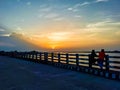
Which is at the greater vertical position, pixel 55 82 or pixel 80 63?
pixel 80 63

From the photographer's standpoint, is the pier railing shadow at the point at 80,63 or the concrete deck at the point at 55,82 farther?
the pier railing shadow at the point at 80,63

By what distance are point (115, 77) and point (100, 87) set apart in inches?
146

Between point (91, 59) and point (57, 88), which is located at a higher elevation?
point (91, 59)

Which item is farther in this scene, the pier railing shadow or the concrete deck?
the pier railing shadow

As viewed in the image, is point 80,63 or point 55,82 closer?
point 55,82

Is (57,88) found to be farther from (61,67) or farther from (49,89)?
(61,67)

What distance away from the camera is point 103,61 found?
59.3ft

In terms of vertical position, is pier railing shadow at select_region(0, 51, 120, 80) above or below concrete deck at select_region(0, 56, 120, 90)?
above

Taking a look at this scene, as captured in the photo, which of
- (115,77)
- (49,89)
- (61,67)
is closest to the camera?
(49,89)

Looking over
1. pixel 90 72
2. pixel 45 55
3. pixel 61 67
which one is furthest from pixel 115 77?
pixel 45 55

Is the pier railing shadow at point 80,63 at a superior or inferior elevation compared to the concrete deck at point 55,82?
superior

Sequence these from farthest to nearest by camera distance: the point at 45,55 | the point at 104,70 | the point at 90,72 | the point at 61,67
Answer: the point at 45,55 → the point at 61,67 → the point at 90,72 → the point at 104,70

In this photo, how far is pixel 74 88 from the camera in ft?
40.5

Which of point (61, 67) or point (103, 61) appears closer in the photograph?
point (103, 61)
